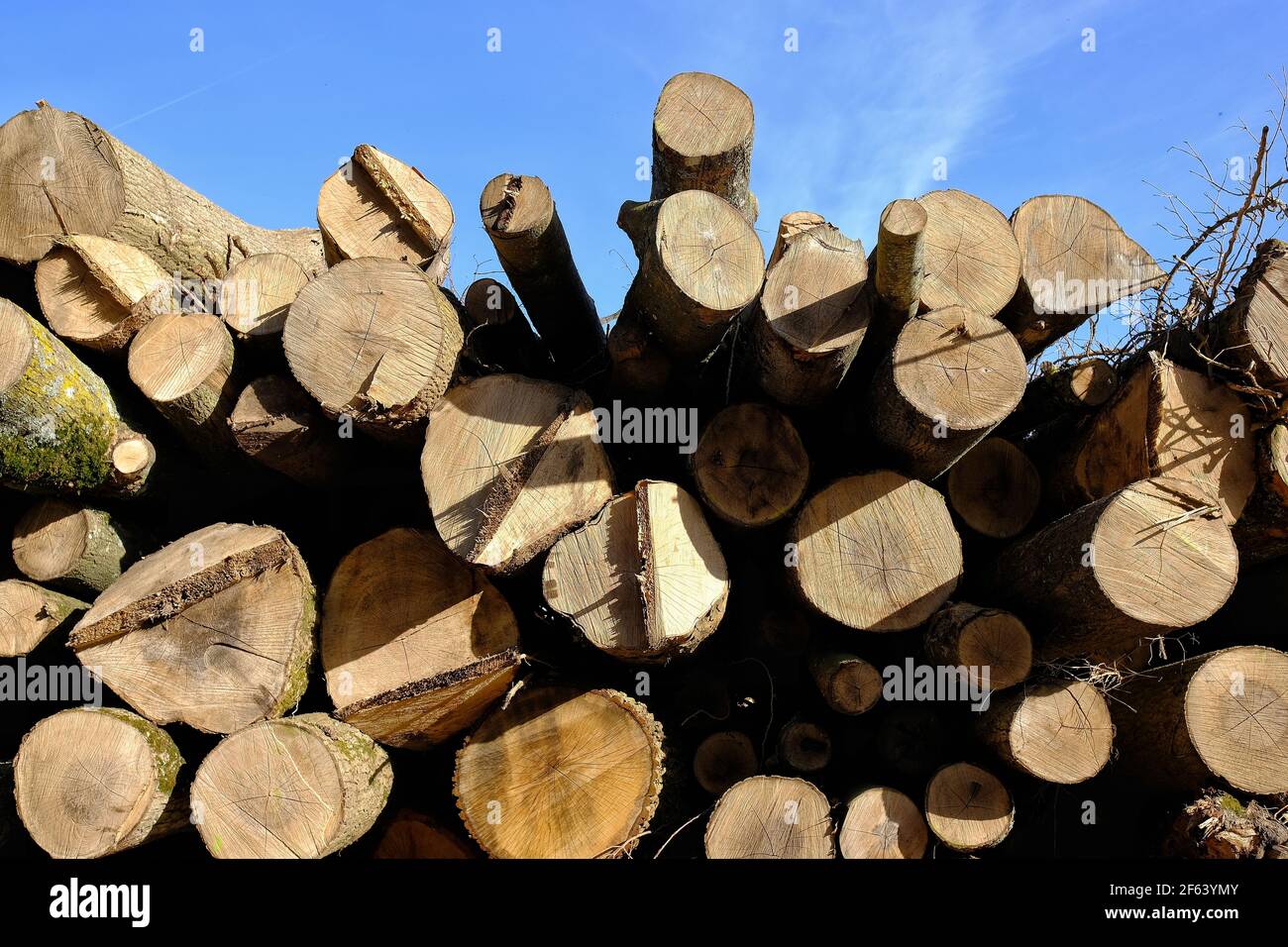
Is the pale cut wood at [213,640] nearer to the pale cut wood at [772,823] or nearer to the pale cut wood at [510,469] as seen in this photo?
the pale cut wood at [510,469]

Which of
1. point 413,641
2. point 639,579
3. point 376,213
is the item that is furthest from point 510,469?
point 376,213

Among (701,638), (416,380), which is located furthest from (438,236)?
(701,638)

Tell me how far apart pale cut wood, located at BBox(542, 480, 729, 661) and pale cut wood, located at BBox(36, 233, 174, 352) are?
7.89 feet

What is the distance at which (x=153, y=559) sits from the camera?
11.1 feet

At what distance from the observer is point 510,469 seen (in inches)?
119

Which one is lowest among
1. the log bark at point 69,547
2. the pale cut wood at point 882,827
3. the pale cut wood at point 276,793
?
the pale cut wood at point 882,827

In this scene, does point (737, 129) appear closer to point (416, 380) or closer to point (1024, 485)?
point (416, 380)

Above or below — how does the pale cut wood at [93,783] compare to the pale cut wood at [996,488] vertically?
below

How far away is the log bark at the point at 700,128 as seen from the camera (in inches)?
135

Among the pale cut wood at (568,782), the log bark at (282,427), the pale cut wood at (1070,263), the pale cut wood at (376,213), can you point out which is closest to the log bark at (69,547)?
the log bark at (282,427)

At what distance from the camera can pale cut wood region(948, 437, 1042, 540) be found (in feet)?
11.8

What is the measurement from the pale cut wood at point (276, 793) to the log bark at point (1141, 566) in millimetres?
2747

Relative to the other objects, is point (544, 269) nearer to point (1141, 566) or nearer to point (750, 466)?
point (750, 466)
